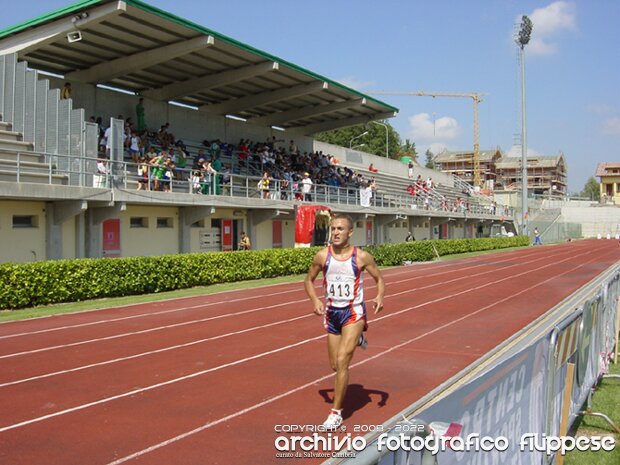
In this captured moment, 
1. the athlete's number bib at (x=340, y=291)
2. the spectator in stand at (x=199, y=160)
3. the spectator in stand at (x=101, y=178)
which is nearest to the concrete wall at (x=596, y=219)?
the spectator in stand at (x=199, y=160)

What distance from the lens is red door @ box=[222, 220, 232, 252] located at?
89.5 ft

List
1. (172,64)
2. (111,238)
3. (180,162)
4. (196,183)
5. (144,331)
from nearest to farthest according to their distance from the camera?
(144,331)
(111,238)
(196,183)
(180,162)
(172,64)

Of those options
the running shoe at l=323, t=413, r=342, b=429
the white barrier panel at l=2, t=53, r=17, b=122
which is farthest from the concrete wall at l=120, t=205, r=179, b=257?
the running shoe at l=323, t=413, r=342, b=429

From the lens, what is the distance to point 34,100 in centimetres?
2073

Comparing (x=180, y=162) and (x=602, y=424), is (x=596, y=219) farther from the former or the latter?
(x=602, y=424)

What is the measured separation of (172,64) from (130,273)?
12.2 meters

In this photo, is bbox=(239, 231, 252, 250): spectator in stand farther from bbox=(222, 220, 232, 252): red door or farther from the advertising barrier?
the advertising barrier

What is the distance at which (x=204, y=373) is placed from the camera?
874cm

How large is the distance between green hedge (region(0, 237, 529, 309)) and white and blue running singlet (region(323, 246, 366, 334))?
446 inches

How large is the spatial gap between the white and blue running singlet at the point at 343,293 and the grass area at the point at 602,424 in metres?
2.37

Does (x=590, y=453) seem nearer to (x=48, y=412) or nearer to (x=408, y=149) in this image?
(x=48, y=412)

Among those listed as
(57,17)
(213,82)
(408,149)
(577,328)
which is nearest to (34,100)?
(57,17)

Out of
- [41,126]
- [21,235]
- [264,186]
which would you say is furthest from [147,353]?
[264,186]

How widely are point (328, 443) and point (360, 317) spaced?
4.08 ft
